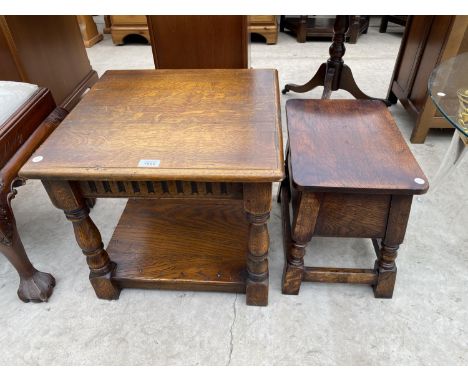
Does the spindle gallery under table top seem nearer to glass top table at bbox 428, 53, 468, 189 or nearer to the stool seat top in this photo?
the stool seat top

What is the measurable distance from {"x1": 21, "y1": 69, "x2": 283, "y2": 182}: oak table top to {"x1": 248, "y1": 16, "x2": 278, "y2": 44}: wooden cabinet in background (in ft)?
8.39

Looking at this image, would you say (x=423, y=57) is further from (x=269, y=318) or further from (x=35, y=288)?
(x=35, y=288)

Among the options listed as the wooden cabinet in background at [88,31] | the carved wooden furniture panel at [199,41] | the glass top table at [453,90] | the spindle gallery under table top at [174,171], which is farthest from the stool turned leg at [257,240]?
the wooden cabinet in background at [88,31]

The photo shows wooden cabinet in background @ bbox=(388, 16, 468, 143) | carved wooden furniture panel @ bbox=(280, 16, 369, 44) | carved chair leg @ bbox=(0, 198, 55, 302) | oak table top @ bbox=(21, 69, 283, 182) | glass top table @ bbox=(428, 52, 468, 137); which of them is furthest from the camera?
carved wooden furniture panel @ bbox=(280, 16, 369, 44)

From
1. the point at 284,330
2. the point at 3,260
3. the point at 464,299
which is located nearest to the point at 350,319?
the point at 284,330

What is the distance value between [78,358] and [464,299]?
4.30 ft

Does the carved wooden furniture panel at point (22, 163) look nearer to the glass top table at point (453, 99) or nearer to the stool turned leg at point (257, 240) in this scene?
the stool turned leg at point (257, 240)

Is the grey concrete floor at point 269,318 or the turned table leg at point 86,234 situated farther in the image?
the grey concrete floor at point 269,318

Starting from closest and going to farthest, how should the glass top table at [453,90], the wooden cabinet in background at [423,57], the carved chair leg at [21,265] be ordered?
the carved chair leg at [21,265] < the glass top table at [453,90] < the wooden cabinet in background at [423,57]

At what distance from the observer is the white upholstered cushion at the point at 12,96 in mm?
1233

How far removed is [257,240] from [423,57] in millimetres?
1613

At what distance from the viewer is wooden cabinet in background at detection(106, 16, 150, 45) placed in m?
3.62

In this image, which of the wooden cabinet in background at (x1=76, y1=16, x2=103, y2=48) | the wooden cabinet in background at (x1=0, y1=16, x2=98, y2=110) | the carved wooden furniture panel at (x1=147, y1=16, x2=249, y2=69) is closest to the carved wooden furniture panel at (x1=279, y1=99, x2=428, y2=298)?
the carved wooden furniture panel at (x1=147, y1=16, x2=249, y2=69)

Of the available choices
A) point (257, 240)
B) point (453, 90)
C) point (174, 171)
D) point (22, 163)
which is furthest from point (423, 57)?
point (22, 163)
